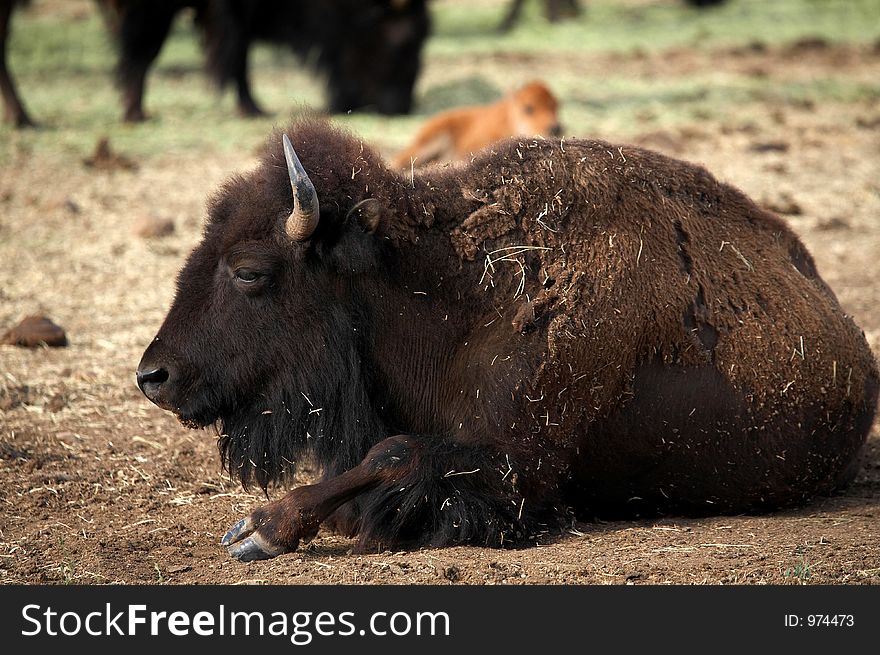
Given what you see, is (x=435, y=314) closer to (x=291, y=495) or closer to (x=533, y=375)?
(x=533, y=375)

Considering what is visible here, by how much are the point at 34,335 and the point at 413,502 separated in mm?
3278

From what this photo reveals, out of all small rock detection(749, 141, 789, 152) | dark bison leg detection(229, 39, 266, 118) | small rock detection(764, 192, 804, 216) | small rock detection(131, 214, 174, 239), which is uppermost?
small rock detection(749, 141, 789, 152)

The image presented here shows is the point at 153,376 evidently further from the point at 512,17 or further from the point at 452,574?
the point at 512,17

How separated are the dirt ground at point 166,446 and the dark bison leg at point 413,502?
0.10 metres

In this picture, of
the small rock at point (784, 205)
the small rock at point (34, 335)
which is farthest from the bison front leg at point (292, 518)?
the small rock at point (784, 205)

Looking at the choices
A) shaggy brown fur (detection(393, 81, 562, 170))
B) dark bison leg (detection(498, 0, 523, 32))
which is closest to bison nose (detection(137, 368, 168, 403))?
shaggy brown fur (detection(393, 81, 562, 170))

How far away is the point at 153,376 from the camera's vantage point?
422cm

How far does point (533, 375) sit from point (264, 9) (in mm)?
9828

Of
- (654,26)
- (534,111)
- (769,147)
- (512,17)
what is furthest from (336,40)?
(654,26)

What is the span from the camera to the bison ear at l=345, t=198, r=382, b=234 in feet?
13.5

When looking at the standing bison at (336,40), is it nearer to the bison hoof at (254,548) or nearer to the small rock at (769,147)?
the small rock at (769,147)

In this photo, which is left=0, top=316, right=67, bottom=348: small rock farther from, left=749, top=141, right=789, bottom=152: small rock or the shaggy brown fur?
left=749, top=141, right=789, bottom=152: small rock

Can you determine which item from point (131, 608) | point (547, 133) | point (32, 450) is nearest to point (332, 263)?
point (131, 608)

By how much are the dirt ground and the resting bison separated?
0.19 meters
